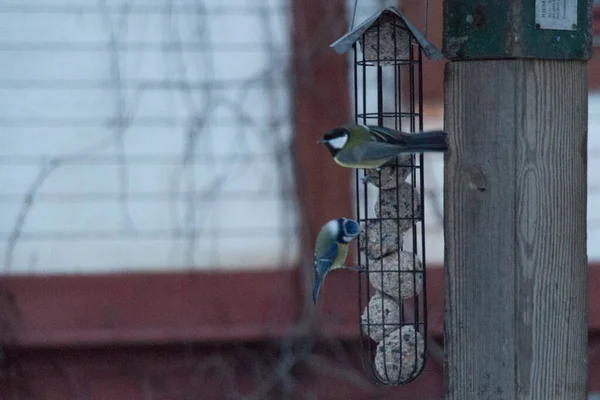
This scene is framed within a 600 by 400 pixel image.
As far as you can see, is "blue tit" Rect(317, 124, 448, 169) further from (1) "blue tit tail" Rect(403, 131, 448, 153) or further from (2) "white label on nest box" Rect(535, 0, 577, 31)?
(2) "white label on nest box" Rect(535, 0, 577, 31)

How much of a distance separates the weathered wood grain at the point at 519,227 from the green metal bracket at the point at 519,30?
0.7 inches

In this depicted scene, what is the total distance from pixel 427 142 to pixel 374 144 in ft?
0.52

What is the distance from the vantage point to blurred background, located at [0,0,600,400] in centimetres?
386

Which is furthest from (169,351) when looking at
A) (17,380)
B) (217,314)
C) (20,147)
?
(20,147)

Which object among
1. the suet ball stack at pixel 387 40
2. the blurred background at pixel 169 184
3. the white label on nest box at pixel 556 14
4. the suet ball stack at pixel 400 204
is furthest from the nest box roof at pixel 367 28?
the blurred background at pixel 169 184

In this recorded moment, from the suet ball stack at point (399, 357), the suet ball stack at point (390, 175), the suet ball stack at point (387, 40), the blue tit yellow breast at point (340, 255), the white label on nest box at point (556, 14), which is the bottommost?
the suet ball stack at point (399, 357)

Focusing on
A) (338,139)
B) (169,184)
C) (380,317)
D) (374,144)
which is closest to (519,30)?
(374,144)

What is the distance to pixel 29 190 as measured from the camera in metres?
3.87

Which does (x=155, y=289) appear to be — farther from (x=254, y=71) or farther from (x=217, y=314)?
(x=254, y=71)

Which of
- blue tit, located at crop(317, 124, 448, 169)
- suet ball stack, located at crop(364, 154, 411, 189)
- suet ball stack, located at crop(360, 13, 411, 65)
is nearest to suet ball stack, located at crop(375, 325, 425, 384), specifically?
suet ball stack, located at crop(364, 154, 411, 189)

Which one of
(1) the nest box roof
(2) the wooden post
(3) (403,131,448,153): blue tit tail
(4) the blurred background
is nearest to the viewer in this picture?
(2) the wooden post

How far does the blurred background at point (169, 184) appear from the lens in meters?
3.86

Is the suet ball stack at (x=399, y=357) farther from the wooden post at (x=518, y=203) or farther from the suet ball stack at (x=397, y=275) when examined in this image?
A: the wooden post at (x=518, y=203)

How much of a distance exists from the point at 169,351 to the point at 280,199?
2.43 ft
